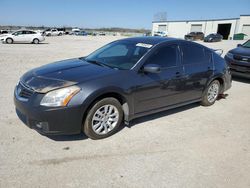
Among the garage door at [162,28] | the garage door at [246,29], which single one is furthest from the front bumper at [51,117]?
the garage door at [162,28]

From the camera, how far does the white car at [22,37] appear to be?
21.5 metres

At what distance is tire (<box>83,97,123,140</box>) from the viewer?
336 cm

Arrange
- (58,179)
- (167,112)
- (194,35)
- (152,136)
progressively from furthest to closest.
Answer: (194,35), (167,112), (152,136), (58,179)

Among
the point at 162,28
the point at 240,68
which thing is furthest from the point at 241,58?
the point at 162,28

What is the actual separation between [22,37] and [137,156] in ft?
74.2

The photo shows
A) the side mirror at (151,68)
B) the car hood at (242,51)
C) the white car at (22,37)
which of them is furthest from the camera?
the white car at (22,37)

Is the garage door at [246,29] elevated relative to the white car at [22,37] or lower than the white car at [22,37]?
elevated

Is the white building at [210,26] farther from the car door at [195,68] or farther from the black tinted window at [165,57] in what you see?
the black tinted window at [165,57]

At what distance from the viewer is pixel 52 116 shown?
3043 mm

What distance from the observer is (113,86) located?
3.41 m

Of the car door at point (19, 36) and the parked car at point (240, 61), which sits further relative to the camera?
the car door at point (19, 36)

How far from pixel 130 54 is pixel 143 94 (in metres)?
0.87

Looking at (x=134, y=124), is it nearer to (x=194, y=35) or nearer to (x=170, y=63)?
(x=170, y=63)

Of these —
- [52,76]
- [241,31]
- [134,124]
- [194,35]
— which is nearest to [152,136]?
[134,124]
